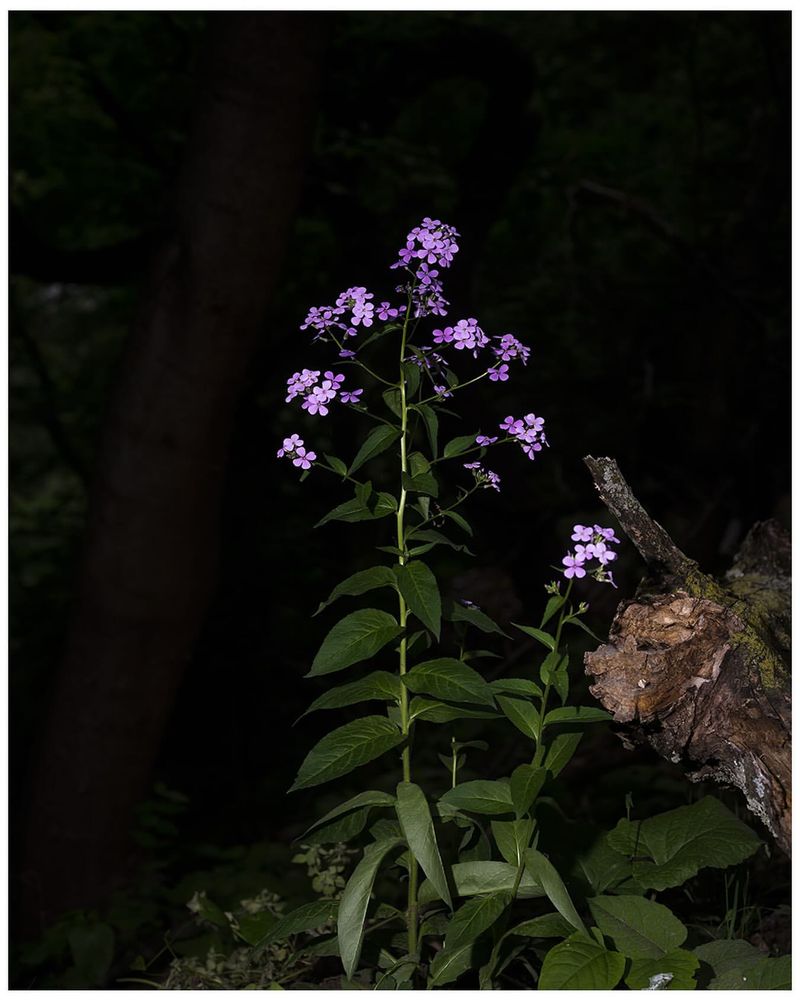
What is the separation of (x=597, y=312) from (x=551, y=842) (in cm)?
524

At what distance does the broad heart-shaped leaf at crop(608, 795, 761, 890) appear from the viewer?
7.28ft

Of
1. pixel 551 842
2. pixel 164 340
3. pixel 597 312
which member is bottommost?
pixel 551 842

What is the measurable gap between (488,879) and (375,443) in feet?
2.59

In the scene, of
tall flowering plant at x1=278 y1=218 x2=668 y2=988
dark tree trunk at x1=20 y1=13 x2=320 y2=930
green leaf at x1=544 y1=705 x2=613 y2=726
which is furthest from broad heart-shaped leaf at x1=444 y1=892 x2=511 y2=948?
dark tree trunk at x1=20 y1=13 x2=320 y2=930

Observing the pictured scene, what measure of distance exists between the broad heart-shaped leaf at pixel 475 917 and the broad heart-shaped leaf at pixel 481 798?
0.15 m

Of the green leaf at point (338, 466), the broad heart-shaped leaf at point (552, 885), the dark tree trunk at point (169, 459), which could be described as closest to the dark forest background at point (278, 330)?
the dark tree trunk at point (169, 459)

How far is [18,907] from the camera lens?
4.50m

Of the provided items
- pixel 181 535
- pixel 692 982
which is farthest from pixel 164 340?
pixel 692 982

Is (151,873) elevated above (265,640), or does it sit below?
below

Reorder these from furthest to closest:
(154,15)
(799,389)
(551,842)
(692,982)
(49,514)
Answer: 1. (49,514)
2. (154,15)
3. (799,389)
4. (551,842)
5. (692,982)

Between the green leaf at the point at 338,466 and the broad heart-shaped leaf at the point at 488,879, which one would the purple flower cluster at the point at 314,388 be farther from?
the broad heart-shaped leaf at the point at 488,879

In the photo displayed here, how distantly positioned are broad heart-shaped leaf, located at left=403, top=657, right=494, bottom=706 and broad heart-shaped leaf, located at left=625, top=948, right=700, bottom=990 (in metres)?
0.57

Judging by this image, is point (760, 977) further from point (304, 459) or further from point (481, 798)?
point (304, 459)

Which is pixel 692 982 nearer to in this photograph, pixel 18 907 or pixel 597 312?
pixel 18 907
